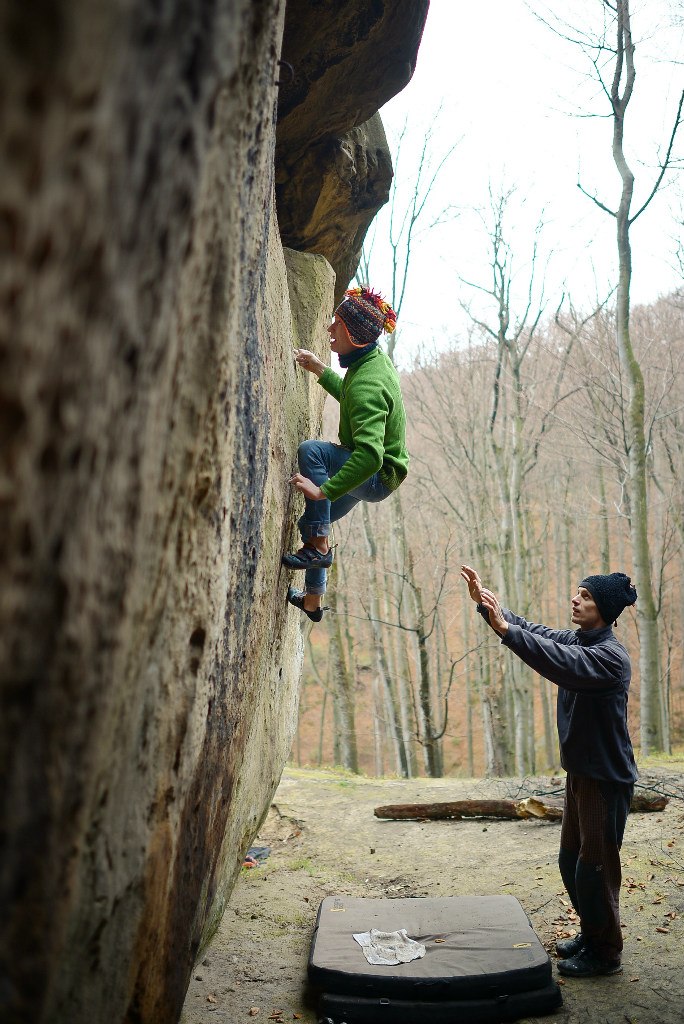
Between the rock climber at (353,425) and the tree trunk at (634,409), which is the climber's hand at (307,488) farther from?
the tree trunk at (634,409)

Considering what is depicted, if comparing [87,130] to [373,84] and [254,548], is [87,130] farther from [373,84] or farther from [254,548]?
[373,84]

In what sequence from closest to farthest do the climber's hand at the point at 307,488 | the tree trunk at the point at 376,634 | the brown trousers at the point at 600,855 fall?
the climber's hand at the point at 307,488 → the brown trousers at the point at 600,855 → the tree trunk at the point at 376,634

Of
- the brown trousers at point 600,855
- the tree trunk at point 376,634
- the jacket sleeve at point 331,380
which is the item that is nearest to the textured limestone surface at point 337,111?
the jacket sleeve at point 331,380

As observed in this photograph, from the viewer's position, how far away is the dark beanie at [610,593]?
184 inches

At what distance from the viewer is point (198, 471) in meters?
2.73

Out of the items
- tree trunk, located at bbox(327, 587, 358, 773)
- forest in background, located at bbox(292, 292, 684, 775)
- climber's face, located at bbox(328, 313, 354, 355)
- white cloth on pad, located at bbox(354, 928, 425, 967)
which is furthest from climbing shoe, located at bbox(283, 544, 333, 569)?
tree trunk, located at bbox(327, 587, 358, 773)

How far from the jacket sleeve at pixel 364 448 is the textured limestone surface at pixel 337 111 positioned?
2048mm

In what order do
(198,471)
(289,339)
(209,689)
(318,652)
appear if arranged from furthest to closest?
(318,652)
(289,339)
(209,689)
(198,471)

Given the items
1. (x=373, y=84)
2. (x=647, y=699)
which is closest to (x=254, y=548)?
(x=373, y=84)

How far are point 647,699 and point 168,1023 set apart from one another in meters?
9.85

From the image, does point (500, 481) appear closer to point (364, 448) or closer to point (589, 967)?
point (589, 967)

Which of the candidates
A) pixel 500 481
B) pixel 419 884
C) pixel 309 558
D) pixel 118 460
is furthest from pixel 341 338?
pixel 500 481

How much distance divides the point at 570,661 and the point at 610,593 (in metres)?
0.55

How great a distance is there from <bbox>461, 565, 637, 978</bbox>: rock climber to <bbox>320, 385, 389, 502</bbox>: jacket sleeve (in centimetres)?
87
